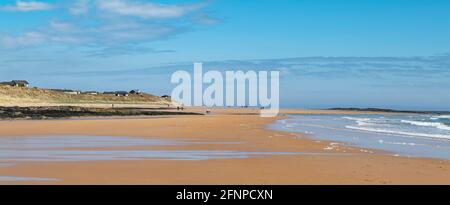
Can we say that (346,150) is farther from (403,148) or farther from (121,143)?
(121,143)

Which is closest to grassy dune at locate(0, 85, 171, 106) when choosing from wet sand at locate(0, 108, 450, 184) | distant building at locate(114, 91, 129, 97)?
distant building at locate(114, 91, 129, 97)

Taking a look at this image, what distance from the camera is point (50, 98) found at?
287 ft

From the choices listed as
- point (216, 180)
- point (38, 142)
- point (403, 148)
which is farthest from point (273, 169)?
point (38, 142)

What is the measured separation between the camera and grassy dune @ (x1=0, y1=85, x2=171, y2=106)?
7569cm

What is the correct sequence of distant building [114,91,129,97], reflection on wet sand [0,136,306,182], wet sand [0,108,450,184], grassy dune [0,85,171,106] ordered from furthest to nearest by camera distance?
1. distant building [114,91,129,97]
2. grassy dune [0,85,171,106]
3. reflection on wet sand [0,136,306,182]
4. wet sand [0,108,450,184]

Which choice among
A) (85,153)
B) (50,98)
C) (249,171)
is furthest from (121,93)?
(249,171)

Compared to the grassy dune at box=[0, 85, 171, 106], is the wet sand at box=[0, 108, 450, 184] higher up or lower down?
lower down

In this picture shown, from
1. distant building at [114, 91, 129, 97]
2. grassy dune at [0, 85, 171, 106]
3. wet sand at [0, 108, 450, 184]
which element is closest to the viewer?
wet sand at [0, 108, 450, 184]

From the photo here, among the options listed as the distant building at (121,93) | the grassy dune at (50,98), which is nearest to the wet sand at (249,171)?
the grassy dune at (50,98)

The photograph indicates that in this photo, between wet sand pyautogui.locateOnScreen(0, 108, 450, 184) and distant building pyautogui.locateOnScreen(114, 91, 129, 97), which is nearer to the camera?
wet sand pyautogui.locateOnScreen(0, 108, 450, 184)

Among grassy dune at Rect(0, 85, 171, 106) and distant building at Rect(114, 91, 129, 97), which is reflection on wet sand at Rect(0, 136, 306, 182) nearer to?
grassy dune at Rect(0, 85, 171, 106)

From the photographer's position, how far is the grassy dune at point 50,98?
75.7 metres

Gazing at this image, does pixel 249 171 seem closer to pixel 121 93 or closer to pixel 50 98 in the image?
pixel 50 98
